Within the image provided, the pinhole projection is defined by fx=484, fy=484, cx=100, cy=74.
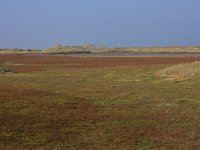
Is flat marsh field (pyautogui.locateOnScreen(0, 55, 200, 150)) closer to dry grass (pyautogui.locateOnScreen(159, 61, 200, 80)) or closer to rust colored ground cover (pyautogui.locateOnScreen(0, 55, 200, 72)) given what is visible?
dry grass (pyautogui.locateOnScreen(159, 61, 200, 80))

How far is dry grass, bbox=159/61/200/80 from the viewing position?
3369 centimetres

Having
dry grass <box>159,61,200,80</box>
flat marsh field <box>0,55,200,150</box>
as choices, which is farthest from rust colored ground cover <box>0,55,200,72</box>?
flat marsh field <box>0,55,200,150</box>

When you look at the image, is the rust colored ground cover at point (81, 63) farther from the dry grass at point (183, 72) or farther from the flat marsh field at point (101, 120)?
the flat marsh field at point (101, 120)

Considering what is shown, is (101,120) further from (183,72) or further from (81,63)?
(81,63)

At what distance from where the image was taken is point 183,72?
36.0 m

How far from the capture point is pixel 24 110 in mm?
17812

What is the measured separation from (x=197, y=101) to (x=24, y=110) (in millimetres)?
7416

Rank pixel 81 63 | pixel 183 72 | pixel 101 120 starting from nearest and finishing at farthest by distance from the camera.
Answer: pixel 101 120 → pixel 183 72 → pixel 81 63

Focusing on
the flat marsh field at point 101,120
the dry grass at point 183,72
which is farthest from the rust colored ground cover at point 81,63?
the flat marsh field at point 101,120

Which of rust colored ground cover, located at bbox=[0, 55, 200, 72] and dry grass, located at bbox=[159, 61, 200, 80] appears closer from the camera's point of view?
dry grass, located at bbox=[159, 61, 200, 80]

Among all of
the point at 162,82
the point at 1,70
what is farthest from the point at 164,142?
the point at 1,70

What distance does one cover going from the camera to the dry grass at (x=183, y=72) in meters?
33.7

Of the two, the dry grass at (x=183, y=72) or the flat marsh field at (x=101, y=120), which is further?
the dry grass at (x=183, y=72)

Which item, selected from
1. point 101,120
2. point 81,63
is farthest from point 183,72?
point 81,63
